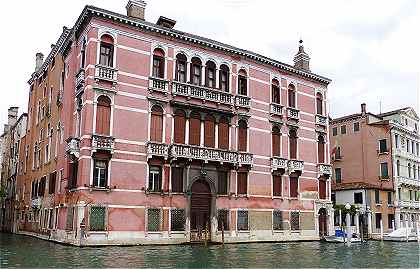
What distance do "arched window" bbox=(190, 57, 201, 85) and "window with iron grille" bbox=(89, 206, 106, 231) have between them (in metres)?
10.2

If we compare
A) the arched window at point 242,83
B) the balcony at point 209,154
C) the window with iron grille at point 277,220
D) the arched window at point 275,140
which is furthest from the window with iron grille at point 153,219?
the arched window at point 242,83

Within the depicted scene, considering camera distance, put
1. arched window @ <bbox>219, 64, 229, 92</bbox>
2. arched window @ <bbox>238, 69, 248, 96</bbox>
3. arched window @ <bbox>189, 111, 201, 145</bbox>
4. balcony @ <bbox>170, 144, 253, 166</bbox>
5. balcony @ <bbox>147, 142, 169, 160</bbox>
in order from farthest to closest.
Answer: arched window @ <bbox>238, 69, 248, 96</bbox>, arched window @ <bbox>219, 64, 229, 92</bbox>, arched window @ <bbox>189, 111, 201, 145</bbox>, balcony @ <bbox>170, 144, 253, 166</bbox>, balcony @ <bbox>147, 142, 169, 160</bbox>

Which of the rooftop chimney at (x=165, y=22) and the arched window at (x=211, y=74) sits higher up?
the rooftop chimney at (x=165, y=22)

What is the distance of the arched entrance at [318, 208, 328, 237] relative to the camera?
3531 cm

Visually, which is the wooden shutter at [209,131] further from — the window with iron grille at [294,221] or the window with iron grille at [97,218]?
the window with iron grille at [294,221]

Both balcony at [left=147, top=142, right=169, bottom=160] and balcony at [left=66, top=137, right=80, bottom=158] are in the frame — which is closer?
balcony at [left=66, top=137, right=80, bottom=158]

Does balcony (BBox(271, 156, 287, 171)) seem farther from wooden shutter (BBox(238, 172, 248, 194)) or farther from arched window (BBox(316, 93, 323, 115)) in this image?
arched window (BBox(316, 93, 323, 115))

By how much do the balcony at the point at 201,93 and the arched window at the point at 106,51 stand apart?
4.07 m

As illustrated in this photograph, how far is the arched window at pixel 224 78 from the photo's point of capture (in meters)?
31.2

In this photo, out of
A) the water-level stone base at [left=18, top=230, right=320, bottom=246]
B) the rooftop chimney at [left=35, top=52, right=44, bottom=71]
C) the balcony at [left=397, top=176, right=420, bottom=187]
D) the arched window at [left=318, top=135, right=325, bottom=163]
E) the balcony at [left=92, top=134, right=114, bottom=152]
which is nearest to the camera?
the water-level stone base at [left=18, top=230, right=320, bottom=246]

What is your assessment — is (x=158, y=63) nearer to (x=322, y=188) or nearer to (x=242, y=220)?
(x=242, y=220)

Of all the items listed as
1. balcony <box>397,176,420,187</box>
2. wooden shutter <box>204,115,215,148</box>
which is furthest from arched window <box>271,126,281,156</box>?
balcony <box>397,176,420,187</box>

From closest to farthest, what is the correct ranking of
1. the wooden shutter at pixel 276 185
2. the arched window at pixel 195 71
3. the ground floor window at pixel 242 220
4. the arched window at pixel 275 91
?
the arched window at pixel 195 71 → the ground floor window at pixel 242 220 → the wooden shutter at pixel 276 185 → the arched window at pixel 275 91

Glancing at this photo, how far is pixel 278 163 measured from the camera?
1289 inches
